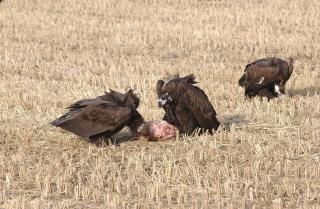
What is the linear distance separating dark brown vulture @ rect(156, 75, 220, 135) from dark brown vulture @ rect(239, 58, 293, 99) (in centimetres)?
237

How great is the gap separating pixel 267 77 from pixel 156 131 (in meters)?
3.03

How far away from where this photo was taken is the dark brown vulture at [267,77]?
9844mm

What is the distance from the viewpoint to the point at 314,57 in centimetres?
1466

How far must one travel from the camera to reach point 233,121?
8.66 metres

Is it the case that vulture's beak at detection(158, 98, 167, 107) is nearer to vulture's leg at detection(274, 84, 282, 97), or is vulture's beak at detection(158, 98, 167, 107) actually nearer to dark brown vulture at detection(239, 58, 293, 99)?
dark brown vulture at detection(239, 58, 293, 99)

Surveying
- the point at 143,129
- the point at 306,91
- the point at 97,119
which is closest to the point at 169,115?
the point at 143,129

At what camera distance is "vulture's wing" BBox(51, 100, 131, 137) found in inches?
274

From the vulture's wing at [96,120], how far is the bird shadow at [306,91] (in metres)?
4.54

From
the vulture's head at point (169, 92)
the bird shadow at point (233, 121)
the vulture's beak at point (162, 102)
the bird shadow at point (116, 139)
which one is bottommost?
the bird shadow at point (116, 139)

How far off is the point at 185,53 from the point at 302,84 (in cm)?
417

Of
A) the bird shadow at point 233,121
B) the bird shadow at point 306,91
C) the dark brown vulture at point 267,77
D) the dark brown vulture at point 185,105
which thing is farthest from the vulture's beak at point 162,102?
the bird shadow at point 306,91

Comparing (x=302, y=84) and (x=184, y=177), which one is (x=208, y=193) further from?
(x=302, y=84)

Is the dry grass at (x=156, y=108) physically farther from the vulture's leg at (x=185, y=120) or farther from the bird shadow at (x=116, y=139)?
the vulture's leg at (x=185, y=120)

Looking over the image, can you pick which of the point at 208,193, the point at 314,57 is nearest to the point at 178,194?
the point at 208,193
